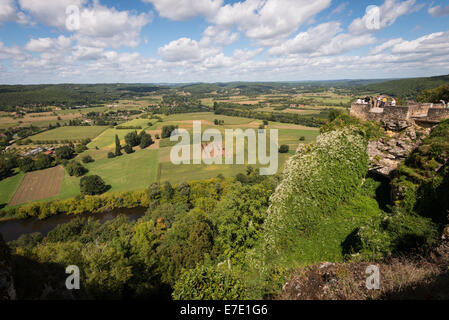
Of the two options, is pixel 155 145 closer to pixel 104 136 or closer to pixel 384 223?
pixel 104 136

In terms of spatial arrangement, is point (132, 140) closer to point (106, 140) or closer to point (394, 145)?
point (106, 140)

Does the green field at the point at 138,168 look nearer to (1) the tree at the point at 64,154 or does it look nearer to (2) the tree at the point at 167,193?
(1) the tree at the point at 64,154

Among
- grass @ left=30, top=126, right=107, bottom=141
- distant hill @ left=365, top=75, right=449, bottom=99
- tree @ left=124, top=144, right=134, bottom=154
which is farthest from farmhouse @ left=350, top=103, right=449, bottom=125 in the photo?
distant hill @ left=365, top=75, right=449, bottom=99

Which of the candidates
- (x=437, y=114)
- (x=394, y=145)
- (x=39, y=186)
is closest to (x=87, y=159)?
(x=39, y=186)

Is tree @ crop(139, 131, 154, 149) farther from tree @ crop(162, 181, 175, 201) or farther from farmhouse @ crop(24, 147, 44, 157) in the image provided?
tree @ crop(162, 181, 175, 201)

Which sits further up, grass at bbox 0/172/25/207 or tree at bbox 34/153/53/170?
tree at bbox 34/153/53/170

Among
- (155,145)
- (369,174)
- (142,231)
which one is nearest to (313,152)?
(369,174)

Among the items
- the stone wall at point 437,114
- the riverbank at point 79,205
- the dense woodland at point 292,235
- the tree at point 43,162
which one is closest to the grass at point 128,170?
the riverbank at point 79,205
